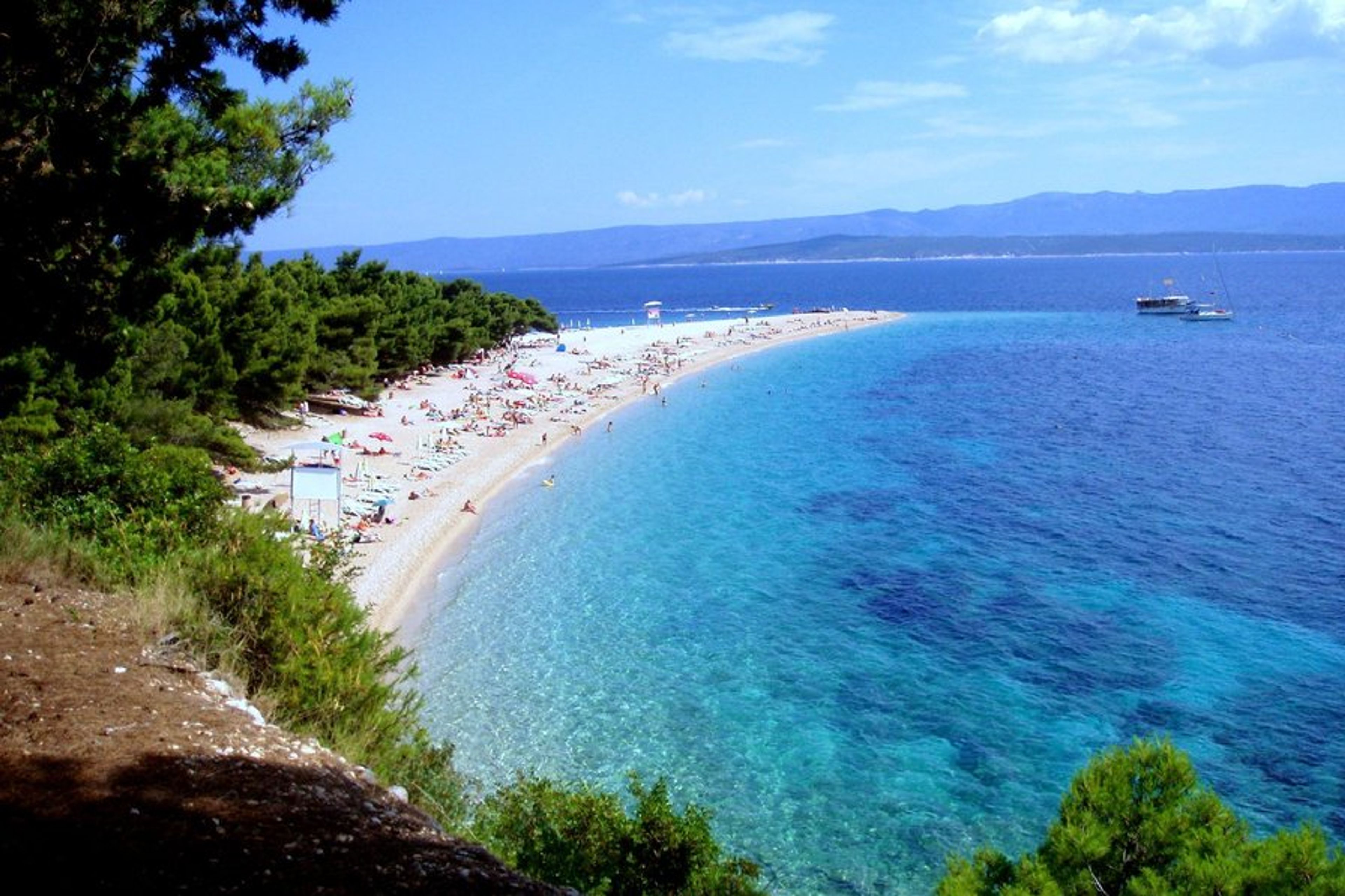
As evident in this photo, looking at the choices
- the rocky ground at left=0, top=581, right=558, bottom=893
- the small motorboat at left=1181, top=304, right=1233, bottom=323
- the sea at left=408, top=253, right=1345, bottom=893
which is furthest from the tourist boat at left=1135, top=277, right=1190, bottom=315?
the rocky ground at left=0, top=581, right=558, bottom=893

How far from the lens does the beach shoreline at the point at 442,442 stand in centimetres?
2294

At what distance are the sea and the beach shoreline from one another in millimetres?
1056

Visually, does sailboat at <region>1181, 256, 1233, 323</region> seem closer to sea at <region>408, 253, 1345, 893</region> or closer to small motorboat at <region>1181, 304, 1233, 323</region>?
small motorboat at <region>1181, 304, 1233, 323</region>

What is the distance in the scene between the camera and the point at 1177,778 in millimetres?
5898

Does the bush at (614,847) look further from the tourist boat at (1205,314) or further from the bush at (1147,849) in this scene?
the tourist boat at (1205,314)

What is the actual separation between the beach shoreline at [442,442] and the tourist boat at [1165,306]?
51479 mm

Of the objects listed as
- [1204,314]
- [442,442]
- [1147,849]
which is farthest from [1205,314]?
[1147,849]

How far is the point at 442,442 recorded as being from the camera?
3453cm

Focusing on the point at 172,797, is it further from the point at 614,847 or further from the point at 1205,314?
the point at 1205,314

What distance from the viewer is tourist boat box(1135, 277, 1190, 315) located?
319ft

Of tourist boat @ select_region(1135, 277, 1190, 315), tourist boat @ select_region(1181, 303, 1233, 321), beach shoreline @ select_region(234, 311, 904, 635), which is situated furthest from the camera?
tourist boat @ select_region(1135, 277, 1190, 315)

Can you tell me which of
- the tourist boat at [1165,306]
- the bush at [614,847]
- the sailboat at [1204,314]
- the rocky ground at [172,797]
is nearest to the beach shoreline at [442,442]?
the rocky ground at [172,797]

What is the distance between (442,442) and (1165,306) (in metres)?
86.3

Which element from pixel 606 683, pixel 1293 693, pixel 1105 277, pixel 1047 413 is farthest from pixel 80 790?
pixel 1105 277
